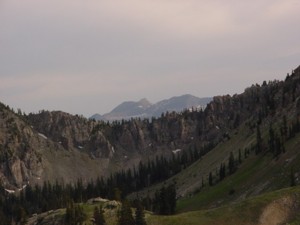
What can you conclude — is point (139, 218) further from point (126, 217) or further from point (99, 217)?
point (99, 217)

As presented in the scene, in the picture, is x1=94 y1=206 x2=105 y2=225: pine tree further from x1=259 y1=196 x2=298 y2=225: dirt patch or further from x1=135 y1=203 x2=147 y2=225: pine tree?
x1=259 y1=196 x2=298 y2=225: dirt patch

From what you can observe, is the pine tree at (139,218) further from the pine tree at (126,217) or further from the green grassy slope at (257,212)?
the green grassy slope at (257,212)

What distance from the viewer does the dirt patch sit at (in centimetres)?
8700

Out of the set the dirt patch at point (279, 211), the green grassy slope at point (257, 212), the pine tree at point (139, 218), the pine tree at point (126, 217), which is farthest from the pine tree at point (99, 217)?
the dirt patch at point (279, 211)

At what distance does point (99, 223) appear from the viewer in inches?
4198

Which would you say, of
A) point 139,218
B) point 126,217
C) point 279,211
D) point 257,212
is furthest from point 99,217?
point 279,211

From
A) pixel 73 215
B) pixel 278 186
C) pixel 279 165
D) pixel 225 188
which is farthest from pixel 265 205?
pixel 225 188

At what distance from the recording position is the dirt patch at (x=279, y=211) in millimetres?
87000

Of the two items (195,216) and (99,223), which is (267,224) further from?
(99,223)

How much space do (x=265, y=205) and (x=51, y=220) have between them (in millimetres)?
57019

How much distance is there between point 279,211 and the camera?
88688 millimetres

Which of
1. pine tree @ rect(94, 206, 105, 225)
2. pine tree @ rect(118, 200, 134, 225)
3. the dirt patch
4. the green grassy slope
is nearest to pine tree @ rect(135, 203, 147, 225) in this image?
pine tree @ rect(118, 200, 134, 225)

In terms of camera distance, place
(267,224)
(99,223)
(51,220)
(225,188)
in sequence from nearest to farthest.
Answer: (267,224) < (99,223) < (51,220) < (225,188)

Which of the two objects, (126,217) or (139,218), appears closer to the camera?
(139,218)
